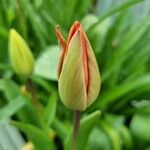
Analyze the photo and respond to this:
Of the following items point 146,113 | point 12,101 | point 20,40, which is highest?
point 20,40

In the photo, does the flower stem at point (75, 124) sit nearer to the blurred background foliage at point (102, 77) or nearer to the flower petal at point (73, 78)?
the flower petal at point (73, 78)

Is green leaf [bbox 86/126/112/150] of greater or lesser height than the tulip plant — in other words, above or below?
below

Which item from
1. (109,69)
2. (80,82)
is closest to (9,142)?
(109,69)

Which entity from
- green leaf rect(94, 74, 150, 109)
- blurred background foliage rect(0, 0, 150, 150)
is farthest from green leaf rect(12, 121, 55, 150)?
green leaf rect(94, 74, 150, 109)

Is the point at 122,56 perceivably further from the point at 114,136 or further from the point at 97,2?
the point at 97,2

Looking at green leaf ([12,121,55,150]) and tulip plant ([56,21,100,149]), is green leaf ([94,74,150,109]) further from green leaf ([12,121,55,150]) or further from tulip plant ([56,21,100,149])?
tulip plant ([56,21,100,149])

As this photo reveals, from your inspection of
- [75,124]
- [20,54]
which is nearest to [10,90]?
[20,54]
